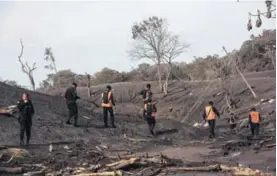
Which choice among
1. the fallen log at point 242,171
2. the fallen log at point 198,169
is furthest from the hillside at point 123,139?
the fallen log at point 198,169

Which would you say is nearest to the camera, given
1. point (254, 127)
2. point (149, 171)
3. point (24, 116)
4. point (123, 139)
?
point (149, 171)

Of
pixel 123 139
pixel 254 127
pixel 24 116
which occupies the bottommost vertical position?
pixel 123 139

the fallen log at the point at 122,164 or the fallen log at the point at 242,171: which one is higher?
the fallen log at the point at 122,164

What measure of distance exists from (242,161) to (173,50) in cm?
4609

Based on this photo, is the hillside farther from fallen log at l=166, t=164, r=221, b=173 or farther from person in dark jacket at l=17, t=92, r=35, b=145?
fallen log at l=166, t=164, r=221, b=173

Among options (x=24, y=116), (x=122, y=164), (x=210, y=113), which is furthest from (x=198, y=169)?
(x=210, y=113)

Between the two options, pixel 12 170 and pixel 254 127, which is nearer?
pixel 12 170

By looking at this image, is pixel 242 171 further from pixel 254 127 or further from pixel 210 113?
pixel 254 127

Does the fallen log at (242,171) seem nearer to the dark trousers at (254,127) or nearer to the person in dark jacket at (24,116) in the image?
the person in dark jacket at (24,116)

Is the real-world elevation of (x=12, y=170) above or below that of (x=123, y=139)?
above

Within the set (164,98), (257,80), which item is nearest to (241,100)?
(257,80)

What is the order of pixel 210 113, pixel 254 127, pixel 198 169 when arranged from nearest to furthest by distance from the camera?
pixel 198 169
pixel 210 113
pixel 254 127

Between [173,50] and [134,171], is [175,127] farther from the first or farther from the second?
[173,50]

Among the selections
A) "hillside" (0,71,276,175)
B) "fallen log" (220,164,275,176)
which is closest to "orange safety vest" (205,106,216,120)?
"hillside" (0,71,276,175)
